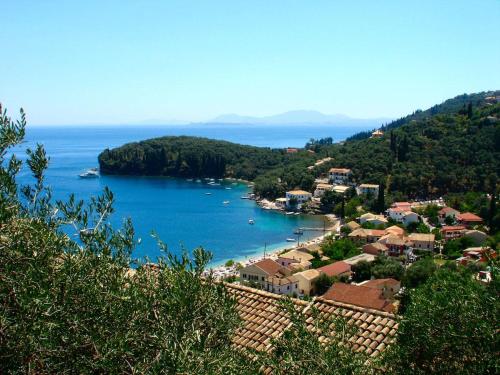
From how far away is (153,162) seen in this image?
278 feet

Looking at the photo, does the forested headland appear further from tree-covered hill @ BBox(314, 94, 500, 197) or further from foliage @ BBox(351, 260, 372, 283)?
foliage @ BBox(351, 260, 372, 283)

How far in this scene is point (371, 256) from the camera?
104ft

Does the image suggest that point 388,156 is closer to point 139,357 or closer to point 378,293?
point 378,293

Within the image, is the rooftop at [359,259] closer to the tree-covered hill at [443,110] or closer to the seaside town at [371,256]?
the seaside town at [371,256]

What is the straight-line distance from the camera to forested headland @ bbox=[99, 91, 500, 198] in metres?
52.5

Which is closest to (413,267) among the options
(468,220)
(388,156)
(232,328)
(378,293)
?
(378,293)

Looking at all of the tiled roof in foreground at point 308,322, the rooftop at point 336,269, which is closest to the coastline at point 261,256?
the rooftop at point 336,269

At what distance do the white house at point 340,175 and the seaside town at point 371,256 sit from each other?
563 cm

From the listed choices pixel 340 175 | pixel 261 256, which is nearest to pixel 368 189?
pixel 340 175

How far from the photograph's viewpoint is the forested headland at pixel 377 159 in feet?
172

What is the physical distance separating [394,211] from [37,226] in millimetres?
43237

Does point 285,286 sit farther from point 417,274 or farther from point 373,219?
point 373,219

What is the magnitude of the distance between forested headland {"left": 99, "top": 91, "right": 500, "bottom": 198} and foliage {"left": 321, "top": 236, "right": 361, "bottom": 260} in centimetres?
1863

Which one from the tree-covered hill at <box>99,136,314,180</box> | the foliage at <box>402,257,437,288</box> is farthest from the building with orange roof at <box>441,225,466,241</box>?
the tree-covered hill at <box>99,136,314,180</box>
